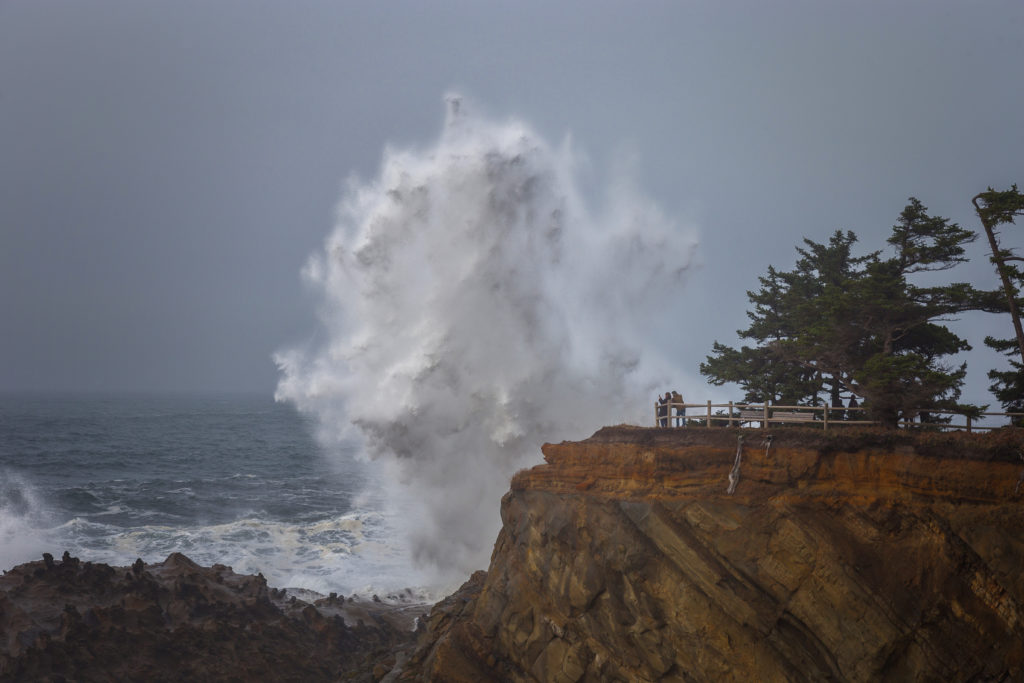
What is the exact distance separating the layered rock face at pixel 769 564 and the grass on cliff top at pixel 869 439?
0.05m

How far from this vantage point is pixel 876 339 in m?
20.6

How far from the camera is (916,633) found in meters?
13.5

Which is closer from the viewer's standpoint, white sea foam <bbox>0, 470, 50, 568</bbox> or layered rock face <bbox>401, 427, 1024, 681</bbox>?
layered rock face <bbox>401, 427, 1024, 681</bbox>

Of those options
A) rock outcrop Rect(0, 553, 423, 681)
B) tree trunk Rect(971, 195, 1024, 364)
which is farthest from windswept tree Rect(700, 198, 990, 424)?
rock outcrop Rect(0, 553, 423, 681)

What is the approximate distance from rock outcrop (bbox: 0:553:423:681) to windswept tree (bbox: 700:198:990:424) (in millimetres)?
17106

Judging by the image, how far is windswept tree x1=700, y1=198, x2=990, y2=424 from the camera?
60.8 ft

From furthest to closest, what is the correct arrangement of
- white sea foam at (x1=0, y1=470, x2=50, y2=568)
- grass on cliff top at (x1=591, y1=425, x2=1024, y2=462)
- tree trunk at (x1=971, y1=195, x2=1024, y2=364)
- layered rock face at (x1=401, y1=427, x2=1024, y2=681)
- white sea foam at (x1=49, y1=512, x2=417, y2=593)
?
white sea foam at (x1=0, y1=470, x2=50, y2=568), white sea foam at (x1=49, y1=512, x2=417, y2=593), tree trunk at (x1=971, y1=195, x2=1024, y2=364), grass on cliff top at (x1=591, y1=425, x2=1024, y2=462), layered rock face at (x1=401, y1=427, x2=1024, y2=681)

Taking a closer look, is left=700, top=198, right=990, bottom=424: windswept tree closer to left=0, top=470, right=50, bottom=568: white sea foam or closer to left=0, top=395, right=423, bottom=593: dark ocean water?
left=0, top=395, right=423, bottom=593: dark ocean water

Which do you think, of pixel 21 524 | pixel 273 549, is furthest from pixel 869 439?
pixel 21 524

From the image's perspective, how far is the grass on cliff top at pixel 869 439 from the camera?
1442 cm

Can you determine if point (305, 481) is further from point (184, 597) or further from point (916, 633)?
point (916, 633)

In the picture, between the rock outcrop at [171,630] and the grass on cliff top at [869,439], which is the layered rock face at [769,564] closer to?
the grass on cliff top at [869,439]

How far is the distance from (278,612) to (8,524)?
2077cm

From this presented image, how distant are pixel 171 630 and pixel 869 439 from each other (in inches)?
887
